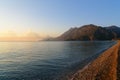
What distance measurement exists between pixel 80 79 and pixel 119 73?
4836 mm

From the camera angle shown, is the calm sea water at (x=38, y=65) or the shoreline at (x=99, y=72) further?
the calm sea water at (x=38, y=65)

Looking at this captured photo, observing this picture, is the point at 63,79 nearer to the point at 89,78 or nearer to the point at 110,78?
the point at 89,78

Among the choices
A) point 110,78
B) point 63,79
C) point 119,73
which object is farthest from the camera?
point 63,79

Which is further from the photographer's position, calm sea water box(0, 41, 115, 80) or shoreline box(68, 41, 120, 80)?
calm sea water box(0, 41, 115, 80)

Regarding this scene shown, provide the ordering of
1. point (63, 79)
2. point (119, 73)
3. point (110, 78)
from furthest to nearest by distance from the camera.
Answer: point (63, 79), point (119, 73), point (110, 78)

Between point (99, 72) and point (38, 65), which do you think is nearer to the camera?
point (99, 72)

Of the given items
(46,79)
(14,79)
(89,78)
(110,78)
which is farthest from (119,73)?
(14,79)

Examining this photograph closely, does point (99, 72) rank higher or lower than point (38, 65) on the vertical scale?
higher

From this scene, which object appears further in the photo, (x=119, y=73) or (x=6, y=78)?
(x=6, y=78)

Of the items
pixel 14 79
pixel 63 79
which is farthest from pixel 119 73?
pixel 14 79

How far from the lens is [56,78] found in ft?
90.6

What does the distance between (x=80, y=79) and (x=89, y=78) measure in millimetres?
1192

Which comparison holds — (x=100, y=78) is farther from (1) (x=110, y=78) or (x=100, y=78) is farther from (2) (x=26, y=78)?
(2) (x=26, y=78)

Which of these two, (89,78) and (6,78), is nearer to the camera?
(89,78)
